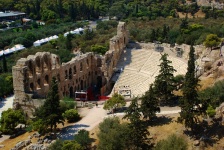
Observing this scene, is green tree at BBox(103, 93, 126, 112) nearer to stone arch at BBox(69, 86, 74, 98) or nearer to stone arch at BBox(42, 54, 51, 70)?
stone arch at BBox(42, 54, 51, 70)

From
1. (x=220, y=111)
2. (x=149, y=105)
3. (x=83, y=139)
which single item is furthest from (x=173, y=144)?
(x=83, y=139)

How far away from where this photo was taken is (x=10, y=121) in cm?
4916

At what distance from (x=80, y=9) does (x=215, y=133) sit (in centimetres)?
11148

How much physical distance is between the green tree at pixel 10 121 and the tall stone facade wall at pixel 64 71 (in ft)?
10.3

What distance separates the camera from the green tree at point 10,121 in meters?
49.2

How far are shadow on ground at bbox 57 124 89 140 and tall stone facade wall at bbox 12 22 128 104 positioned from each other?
951cm

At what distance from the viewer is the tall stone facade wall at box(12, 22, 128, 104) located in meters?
51.8

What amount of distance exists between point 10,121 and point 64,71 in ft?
44.1

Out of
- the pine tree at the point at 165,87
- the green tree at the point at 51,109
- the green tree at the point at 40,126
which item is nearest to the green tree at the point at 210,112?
the pine tree at the point at 165,87

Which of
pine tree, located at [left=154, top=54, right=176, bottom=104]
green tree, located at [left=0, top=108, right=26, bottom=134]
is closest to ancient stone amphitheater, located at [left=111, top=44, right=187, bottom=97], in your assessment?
pine tree, located at [left=154, top=54, right=176, bottom=104]

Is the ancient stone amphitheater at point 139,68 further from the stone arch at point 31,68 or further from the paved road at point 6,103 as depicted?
the paved road at point 6,103

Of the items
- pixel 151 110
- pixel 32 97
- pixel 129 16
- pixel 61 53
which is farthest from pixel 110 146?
pixel 129 16

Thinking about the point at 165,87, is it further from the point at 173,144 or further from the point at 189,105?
the point at 173,144

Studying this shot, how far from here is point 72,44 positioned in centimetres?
9175
